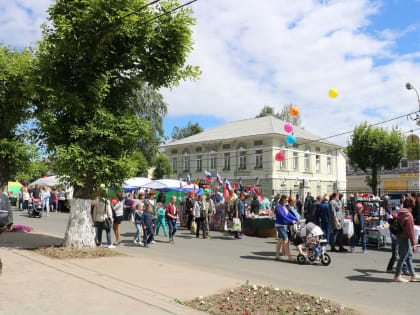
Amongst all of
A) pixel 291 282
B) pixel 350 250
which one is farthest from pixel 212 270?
pixel 350 250

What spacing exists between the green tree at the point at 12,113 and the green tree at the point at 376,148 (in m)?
33.3

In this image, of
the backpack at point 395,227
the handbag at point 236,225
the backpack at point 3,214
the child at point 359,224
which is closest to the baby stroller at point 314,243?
the backpack at point 395,227

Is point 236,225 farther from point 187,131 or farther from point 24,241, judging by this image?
point 187,131

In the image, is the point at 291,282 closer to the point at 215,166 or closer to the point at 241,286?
the point at 241,286

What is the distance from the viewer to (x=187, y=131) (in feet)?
219

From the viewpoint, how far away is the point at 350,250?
12234 mm

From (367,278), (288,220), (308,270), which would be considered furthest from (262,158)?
(367,278)

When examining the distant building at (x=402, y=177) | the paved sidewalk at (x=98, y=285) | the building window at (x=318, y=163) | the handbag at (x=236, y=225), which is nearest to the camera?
the paved sidewalk at (x=98, y=285)

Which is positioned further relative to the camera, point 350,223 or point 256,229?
point 256,229

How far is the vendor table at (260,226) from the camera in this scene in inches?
627

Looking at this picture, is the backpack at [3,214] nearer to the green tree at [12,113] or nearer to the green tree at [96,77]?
the green tree at [96,77]

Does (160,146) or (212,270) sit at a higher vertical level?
(160,146)

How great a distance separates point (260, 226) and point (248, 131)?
24857 millimetres

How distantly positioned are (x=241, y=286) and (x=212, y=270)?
2247mm
